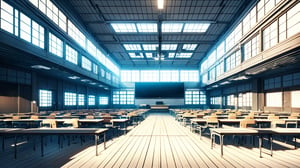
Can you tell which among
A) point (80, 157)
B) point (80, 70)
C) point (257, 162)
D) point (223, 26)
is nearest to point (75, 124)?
point (80, 157)

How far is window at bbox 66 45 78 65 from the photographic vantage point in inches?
637

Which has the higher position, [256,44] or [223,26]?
[223,26]

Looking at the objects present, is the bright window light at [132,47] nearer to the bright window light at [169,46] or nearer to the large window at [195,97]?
the bright window light at [169,46]

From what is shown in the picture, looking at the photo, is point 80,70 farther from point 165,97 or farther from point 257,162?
point 165,97

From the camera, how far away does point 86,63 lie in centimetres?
2084

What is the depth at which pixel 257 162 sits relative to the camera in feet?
16.4

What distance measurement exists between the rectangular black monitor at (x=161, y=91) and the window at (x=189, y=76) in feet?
6.37

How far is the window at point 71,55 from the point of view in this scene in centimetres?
1617

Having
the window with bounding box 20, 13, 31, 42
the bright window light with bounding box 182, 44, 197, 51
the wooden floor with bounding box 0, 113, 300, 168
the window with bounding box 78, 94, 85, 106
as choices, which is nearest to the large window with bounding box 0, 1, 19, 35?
the window with bounding box 20, 13, 31, 42

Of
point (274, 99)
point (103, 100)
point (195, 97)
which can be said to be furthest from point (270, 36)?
point (103, 100)

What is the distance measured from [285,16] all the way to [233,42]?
7.95 meters

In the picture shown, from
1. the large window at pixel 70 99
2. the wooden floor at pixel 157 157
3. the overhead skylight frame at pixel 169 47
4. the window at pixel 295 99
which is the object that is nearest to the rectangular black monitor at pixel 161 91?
the overhead skylight frame at pixel 169 47

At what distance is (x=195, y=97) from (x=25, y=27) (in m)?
30.0

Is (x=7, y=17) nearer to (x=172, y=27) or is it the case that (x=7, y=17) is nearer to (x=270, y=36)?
(x=172, y=27)
